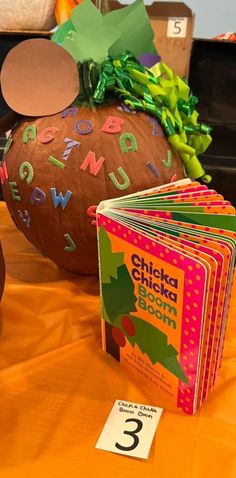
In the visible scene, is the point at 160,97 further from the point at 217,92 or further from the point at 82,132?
the point at 217,92

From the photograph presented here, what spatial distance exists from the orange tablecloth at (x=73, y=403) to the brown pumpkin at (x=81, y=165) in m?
0.13

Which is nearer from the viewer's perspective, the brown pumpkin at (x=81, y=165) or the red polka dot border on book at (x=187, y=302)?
the red polka dot border on book at (x=187, y=302)

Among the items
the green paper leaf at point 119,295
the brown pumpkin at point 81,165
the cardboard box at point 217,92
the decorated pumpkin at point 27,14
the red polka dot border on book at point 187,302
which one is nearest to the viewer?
the red polka dot border on book at point 187,302

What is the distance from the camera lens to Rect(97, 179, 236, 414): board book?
60 cm

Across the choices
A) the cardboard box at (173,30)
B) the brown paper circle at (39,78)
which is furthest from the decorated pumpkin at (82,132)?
the cardboard box at (173,30)

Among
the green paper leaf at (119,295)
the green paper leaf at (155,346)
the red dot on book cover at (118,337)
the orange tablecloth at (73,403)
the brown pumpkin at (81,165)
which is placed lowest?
the orange tablecloth at (73,403)

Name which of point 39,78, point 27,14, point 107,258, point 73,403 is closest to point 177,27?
point 27,14

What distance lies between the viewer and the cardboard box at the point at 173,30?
170 centimetres

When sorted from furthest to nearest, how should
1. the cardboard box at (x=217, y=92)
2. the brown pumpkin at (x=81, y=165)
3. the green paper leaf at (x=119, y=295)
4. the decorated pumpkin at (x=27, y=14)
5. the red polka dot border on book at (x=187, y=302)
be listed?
the cardboard box at (x=217, y=92) → the decorated pumpkin at (x=27, y=14) → the brown pumpkin at (x=81, y=165) → the green paper leaf at (x=119, y=295) → the red polka dot border on book at (x=187, y=302)

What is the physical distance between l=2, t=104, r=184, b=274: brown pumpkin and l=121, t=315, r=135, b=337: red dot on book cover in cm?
18

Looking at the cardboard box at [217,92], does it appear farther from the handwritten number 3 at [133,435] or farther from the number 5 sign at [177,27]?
the handwritten number 3 at [133,435]

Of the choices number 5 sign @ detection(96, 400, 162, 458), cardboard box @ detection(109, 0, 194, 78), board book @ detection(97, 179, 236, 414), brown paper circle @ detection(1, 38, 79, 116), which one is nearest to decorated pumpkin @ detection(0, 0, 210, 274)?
brown paper circle @ detection(1, 38, 79, 116)

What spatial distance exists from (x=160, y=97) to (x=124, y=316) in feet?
1.31

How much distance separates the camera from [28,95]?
2.80 feet
